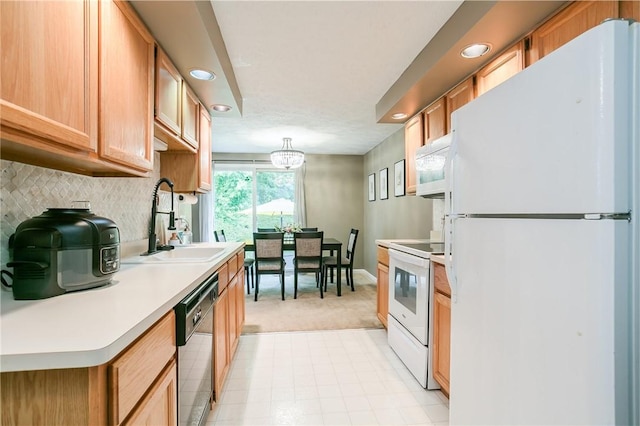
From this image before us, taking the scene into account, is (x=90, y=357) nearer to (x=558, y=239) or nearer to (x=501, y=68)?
(x=558, y=239)

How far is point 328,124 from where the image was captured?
400 cm

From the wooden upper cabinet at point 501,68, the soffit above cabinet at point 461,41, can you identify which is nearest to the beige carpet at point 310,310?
the soffit above cabinet at point 461,41

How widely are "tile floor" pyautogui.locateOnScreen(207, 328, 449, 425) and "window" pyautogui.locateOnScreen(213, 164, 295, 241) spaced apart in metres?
3.45

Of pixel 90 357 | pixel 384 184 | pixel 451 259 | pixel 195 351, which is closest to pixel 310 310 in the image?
pixel 384 184

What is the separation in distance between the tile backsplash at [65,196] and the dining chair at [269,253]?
1898 millimetres

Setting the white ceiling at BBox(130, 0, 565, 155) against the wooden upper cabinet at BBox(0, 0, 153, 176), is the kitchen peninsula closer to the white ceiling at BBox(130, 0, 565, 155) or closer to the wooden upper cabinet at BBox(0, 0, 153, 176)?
the wooden upper cabinet at BBox(0, 0, 153, 176)

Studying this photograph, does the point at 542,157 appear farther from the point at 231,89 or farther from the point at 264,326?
the point at 264,326

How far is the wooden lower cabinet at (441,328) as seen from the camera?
5.99 feet

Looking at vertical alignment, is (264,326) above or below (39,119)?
below

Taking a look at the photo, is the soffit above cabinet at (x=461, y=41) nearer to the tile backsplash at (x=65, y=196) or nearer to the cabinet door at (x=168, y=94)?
the cabinet door at (x=168, y=94)

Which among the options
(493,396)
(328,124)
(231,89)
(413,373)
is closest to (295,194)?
(328,124)

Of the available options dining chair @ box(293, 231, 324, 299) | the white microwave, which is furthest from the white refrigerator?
dining chair @ box(293, 231, 324, 299)

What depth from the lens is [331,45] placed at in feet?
6.90

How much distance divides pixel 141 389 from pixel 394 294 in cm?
213
